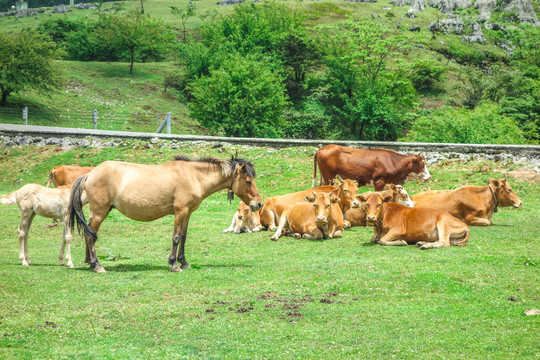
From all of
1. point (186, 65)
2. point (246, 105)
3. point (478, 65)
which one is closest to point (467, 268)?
point (246, 105)

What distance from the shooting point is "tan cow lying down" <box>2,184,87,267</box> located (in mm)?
12602

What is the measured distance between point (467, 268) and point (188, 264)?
5.65 meters

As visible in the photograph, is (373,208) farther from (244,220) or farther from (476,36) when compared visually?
(476,36)

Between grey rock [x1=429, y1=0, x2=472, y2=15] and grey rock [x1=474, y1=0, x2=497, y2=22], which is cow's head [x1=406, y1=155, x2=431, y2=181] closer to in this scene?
grey rock [x1=429, y1=0, x2=472, y2=15]

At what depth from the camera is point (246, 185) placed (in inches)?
522

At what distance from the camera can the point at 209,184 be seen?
13.1m

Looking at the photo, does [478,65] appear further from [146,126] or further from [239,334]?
[239,334]

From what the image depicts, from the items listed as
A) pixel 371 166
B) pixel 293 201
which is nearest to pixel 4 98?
pixel 371 166

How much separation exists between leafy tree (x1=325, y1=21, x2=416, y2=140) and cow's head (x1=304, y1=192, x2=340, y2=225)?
42964 millimetres

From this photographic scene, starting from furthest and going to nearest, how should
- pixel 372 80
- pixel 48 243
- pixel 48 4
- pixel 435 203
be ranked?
pixel 48 4, pixel 372 80, pixel 435 203, pixel 48 243

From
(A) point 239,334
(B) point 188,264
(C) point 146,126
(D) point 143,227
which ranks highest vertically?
(A) point 239,334

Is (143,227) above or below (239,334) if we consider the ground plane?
below

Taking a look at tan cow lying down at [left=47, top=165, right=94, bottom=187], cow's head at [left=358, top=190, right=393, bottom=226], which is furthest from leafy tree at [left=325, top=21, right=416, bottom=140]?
cow's head at [left=358, top=190, right=393, bottom=226]

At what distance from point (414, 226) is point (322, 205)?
2351 millimetres
